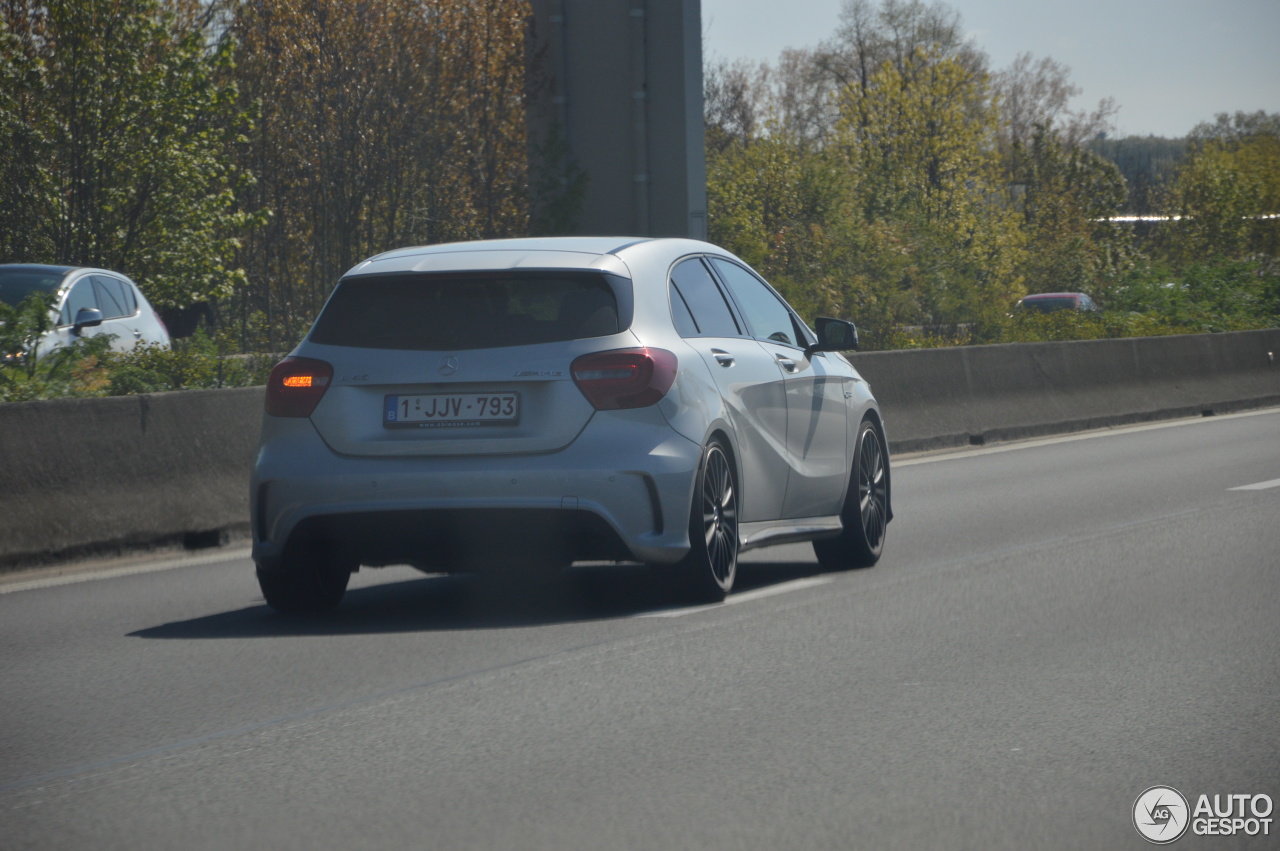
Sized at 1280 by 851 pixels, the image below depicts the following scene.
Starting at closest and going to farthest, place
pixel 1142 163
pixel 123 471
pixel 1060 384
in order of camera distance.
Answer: pixel 123 471, pixel 1060 384, pixel 1142 163

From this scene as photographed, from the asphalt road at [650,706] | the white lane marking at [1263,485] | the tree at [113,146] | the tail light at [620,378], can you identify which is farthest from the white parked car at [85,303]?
the tree at [113,146]

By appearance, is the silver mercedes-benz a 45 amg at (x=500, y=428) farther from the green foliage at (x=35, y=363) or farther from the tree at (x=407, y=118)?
the tree at (x=407, y=118)

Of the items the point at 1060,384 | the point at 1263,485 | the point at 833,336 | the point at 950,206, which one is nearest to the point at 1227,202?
the point at 950,206

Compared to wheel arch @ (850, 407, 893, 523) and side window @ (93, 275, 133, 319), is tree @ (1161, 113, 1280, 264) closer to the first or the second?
side window @ (93, 275, 133, 319)

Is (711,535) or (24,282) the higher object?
(24,282)

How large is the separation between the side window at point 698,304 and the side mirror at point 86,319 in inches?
271

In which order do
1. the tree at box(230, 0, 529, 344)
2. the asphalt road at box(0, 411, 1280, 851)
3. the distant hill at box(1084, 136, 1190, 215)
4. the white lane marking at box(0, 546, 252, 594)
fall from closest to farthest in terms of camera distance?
the asphalt road at box(0, 411, 1280, 851) < the white lane marking at box(0, 546, 252, 594) < the tree at box(230, 0, 529, 344) < the distant hill at box(1084, 136, 1190, 215)

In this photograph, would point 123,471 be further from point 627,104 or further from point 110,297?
point 627,104

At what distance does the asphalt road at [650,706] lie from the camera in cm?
470

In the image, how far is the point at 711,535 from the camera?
820cm

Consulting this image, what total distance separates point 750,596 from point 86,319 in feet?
25.4

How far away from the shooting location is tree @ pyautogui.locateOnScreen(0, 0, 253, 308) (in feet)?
83.5

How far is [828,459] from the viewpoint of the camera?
31.4ft

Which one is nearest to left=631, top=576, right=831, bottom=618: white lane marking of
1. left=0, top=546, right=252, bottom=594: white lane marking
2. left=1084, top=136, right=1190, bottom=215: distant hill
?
left=0, top=546, right=252, bottom=594: white lane marking
